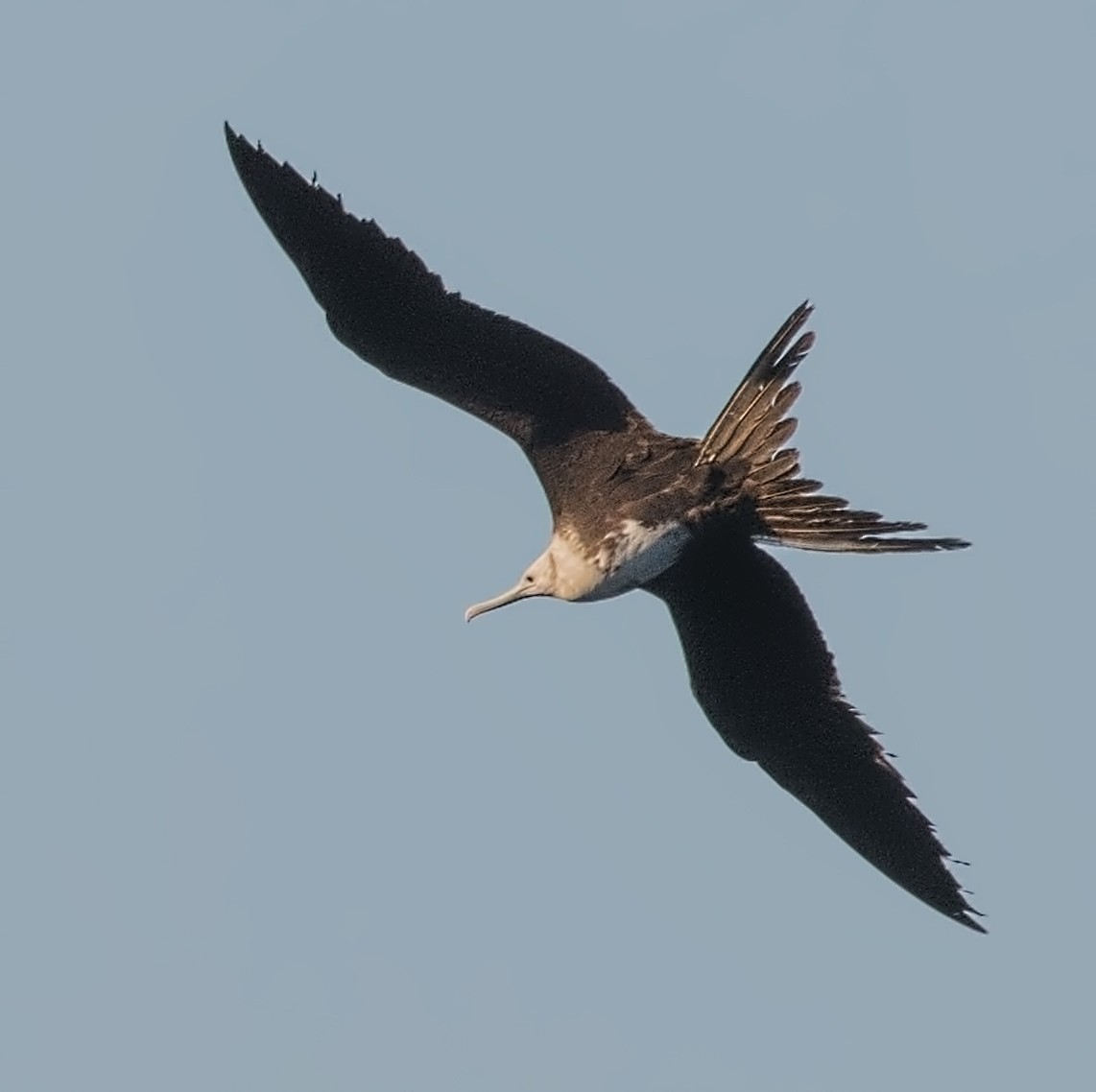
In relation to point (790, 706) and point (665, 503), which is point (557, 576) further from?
point (790, 706)

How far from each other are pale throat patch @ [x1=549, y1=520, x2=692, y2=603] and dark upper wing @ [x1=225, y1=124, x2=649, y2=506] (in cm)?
35

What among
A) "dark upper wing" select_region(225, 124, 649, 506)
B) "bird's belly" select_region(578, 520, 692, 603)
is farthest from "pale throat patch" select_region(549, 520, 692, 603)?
"dark upper wing" select_region(225, 124, 649, 506)

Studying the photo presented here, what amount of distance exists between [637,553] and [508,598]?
0.67 m

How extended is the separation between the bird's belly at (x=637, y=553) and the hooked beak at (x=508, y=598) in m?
0.31

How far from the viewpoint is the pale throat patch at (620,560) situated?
7988 mm

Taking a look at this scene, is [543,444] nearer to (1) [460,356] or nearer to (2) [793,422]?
(1) [460,356]

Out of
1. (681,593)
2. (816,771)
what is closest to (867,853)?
(816,771)

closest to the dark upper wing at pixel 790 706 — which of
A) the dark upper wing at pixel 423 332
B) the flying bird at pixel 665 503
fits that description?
the flying bird at pixel 665 503

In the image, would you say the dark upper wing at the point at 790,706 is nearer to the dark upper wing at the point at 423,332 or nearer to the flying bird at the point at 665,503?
the flying bird at the point at 665,503

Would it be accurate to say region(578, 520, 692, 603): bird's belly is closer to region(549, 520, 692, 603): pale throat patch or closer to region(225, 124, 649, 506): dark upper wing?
region(549, 520, 692, 603): pale throat patch

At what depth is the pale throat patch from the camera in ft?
26.2

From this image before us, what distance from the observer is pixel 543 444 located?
8281 millimetres

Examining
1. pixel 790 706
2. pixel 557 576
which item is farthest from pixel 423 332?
pixel 790 706

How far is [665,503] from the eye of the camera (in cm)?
797
